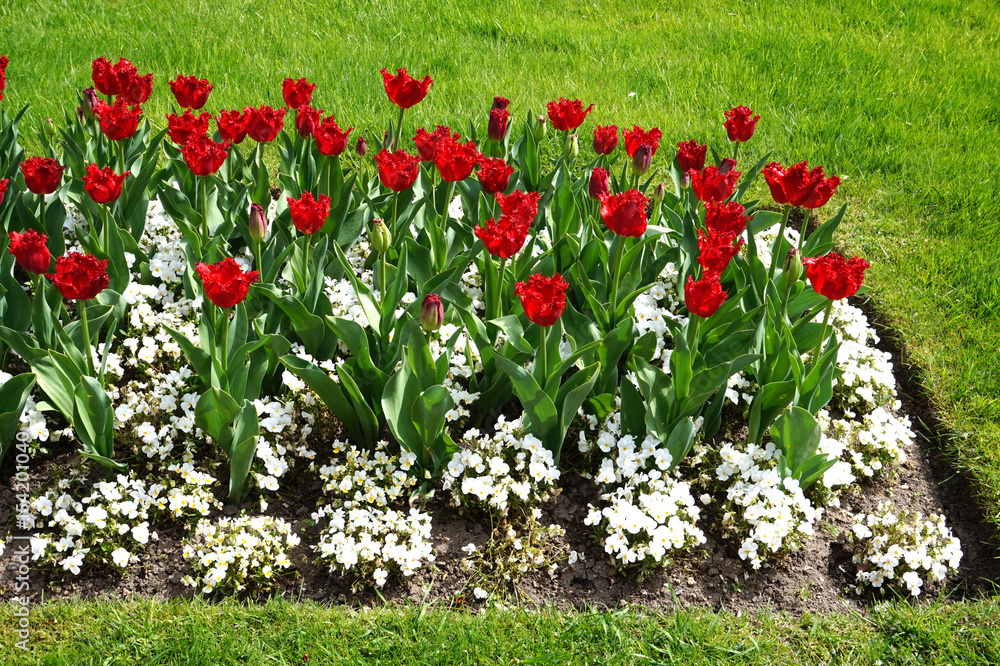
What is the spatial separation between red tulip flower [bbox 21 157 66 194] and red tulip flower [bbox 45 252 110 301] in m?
0.65

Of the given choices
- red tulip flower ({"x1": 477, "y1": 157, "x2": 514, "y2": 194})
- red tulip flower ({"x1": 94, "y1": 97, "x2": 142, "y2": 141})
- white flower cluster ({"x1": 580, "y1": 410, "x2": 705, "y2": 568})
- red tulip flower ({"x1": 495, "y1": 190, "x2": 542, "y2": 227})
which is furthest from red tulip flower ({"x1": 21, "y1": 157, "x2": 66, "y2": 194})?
white flower cluster ({"x1": 580, "y1": 410, "x2": 705, "y2": 568})

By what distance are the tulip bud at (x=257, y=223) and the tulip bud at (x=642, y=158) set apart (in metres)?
1.38

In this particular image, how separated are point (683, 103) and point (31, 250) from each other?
12.8 ft

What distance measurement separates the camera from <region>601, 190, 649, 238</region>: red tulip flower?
2.50 metres

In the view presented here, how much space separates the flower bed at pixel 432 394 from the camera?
2395 mm

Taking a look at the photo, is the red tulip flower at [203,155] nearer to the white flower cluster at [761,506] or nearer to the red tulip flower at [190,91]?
the red tulip flower at [190,91]

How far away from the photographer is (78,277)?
2238 mm

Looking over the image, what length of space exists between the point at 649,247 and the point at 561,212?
1.19ft

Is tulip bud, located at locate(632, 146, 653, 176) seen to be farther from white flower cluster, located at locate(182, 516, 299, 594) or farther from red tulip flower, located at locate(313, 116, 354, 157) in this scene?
white flower cluster, located at locate(182, 516, 299, 594)

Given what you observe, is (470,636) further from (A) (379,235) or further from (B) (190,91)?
(B) (190,91)

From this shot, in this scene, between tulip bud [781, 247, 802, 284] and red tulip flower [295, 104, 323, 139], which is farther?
red tulip flower [295, 104, 323, 139]

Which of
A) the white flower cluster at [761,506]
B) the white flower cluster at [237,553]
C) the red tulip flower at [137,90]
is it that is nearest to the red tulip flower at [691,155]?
the white flower cluster at [761,506]

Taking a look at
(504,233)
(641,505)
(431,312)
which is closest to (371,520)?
(431,312)

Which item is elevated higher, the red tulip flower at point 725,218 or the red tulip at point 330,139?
the red tulip at point 330,139
